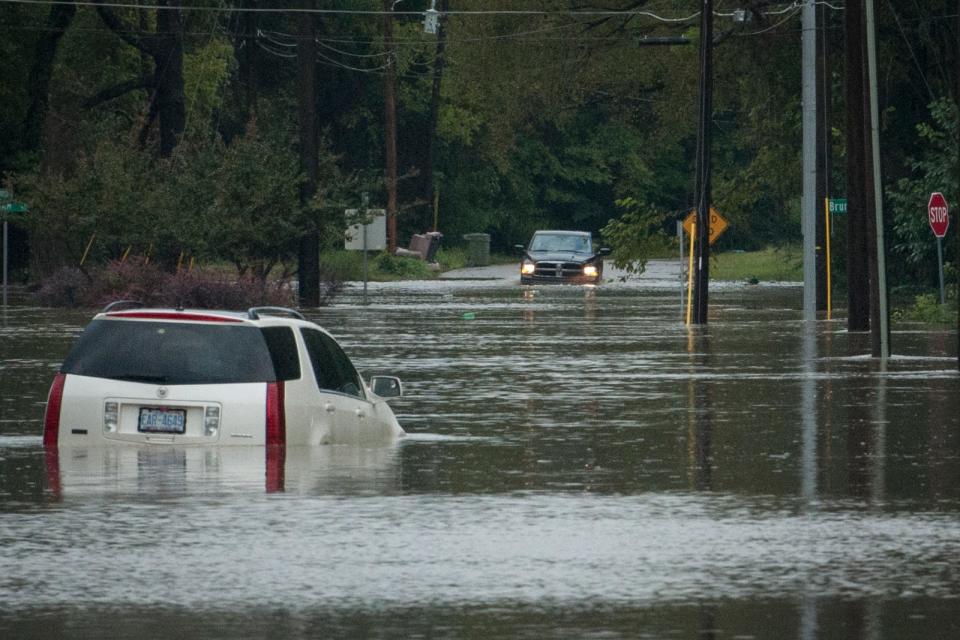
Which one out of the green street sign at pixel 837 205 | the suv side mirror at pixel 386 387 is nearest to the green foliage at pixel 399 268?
the green street sign at pixel 837 205

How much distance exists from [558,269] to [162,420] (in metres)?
55.7

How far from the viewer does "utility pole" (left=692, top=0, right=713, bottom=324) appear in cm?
4256

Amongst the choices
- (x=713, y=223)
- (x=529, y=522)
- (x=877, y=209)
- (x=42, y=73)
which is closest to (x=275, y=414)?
(x=529, y=522)

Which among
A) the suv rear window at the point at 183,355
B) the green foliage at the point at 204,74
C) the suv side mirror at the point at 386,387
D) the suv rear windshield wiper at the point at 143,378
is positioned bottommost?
the suv side mirror at the point at 386,387

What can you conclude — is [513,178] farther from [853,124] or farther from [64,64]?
[853,124]

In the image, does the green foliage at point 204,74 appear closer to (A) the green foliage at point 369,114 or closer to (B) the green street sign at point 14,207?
(A) the green foliage at point 369,114

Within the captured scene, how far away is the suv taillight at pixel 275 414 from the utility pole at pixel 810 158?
30302mm

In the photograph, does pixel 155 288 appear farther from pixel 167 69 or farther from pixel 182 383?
pixel 182 383

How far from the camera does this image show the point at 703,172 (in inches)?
1721

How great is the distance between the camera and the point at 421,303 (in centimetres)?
5525

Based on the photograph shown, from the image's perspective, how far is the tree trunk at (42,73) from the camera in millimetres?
66375

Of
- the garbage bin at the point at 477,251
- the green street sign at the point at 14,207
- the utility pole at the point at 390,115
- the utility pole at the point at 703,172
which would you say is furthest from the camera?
the garbage bin at the point at 477,251

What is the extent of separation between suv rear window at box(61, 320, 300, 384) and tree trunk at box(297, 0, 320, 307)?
119 ft

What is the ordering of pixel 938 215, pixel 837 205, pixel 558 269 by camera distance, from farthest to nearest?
pixel 558 269 → pixel 837 205 → pixel 938 215
